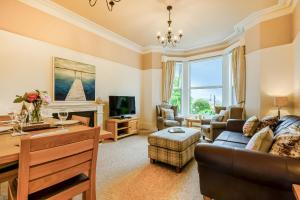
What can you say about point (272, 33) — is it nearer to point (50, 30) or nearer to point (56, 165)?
point (56, 165)

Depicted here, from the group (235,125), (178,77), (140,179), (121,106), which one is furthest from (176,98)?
(140,179)

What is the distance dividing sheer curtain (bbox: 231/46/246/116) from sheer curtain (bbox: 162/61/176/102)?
2.12 metres

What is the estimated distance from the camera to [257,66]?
Answer: 3670 millimetres

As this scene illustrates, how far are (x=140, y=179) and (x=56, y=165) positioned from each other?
5.34 ft

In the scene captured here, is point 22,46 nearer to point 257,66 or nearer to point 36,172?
point 36,172

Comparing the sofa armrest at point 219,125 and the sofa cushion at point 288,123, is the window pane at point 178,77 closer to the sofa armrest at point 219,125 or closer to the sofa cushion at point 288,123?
the sofa armrest at point 219,125

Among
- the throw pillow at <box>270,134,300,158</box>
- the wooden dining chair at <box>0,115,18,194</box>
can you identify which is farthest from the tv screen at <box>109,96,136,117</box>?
the throw pillow at <box>270,134,300,158</box>

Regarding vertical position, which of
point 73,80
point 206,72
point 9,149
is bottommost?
point 9,149

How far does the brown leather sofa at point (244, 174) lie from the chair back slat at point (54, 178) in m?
1.11

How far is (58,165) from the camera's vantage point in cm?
99

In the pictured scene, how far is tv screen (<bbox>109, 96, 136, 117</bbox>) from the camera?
4457mm

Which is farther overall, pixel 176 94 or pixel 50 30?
pixel 176 94

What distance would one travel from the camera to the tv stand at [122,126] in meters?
4.34

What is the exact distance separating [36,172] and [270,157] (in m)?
1.71
